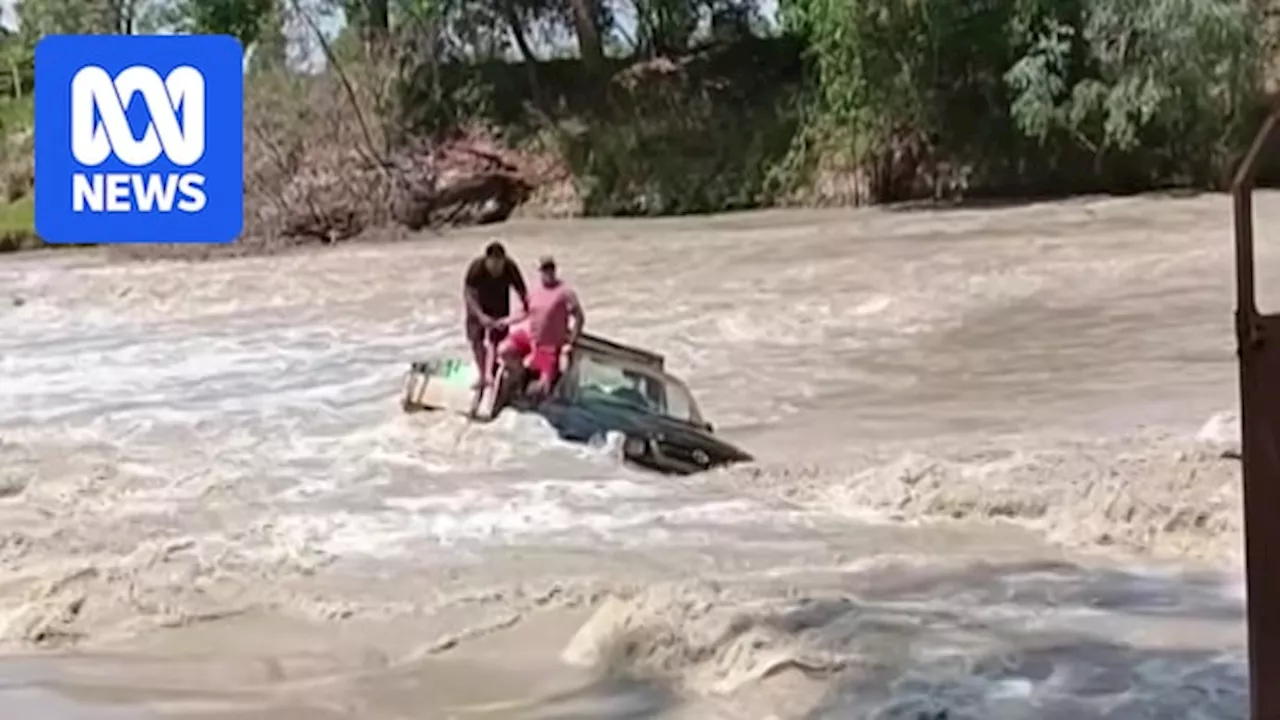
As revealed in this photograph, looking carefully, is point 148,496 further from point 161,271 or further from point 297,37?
point 297,37

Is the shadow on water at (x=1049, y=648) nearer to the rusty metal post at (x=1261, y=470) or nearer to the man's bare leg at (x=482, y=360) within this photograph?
the rusty metal post at (x=1261, y=470)

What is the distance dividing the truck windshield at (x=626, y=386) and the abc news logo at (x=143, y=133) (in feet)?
11.0

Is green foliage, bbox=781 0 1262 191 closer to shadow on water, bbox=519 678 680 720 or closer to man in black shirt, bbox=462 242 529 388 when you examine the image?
man in black shirt, bbox=462 242 529 388

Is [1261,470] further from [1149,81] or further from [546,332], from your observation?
[1149,81]

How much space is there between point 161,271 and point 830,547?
11.5 metres

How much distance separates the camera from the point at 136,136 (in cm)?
1062

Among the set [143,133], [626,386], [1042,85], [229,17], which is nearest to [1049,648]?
[626,386]

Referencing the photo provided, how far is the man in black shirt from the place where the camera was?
848 centimetres

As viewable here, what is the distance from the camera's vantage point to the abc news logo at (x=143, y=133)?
35.3 feet

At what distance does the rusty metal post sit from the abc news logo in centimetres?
896

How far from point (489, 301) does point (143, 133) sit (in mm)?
2938

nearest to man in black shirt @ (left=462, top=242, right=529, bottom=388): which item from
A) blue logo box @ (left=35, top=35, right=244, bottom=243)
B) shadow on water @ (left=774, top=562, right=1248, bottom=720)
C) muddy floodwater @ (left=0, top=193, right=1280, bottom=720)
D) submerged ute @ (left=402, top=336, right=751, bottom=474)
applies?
submerged ute @ (left=402, top=336, right=751, bottom=474)

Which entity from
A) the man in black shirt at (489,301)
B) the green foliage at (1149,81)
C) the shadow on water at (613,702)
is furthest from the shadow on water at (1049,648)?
the green foliage at (1149,81)

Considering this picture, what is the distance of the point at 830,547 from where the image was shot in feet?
20.3
